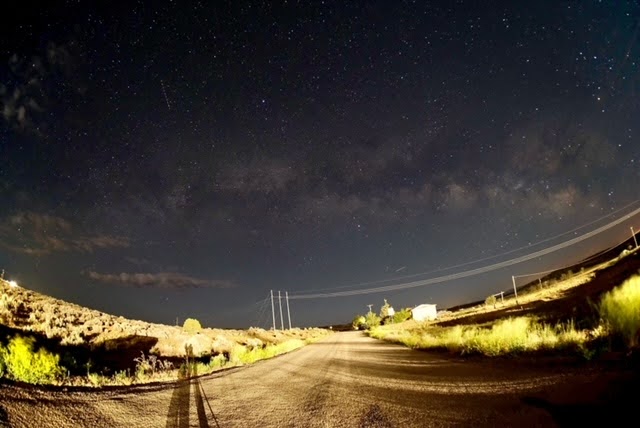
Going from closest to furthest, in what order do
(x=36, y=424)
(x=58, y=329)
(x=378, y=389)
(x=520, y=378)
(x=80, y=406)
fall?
1. (x=36, y=424)
2. (x=80, y=406)
3. (x=520, y=378)
4. (x=378, y=389)
5. (x=58, y=329)

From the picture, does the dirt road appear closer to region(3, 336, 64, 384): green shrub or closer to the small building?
region(3, 336, 64, 384): green shrub

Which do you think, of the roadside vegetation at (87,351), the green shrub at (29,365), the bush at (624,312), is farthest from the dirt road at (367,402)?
the bush at (624,312)

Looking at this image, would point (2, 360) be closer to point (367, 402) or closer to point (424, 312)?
point (367, 402)

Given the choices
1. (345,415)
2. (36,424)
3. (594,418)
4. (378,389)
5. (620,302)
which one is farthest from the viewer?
(620,302)

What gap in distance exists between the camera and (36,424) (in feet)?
16.2

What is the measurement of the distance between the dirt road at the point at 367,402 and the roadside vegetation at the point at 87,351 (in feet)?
5.57

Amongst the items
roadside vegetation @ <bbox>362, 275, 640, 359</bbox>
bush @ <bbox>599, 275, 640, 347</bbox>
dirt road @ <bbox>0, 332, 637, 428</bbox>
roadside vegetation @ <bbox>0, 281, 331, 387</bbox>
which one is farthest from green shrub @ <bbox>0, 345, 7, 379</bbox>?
bush @ <bbox>599, 275, 640, 347</bbox>

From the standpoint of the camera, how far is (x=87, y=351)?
602 inches

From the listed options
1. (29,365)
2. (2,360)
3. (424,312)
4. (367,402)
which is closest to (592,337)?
(367,402)

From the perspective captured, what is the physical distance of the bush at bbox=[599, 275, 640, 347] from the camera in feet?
23.8

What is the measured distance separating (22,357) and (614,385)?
11.8 meters

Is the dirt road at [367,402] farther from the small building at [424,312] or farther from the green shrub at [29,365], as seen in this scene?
the small building at [424,312]

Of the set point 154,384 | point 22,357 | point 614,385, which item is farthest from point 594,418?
point 22,357

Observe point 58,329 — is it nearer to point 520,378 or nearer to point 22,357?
point 22,357
